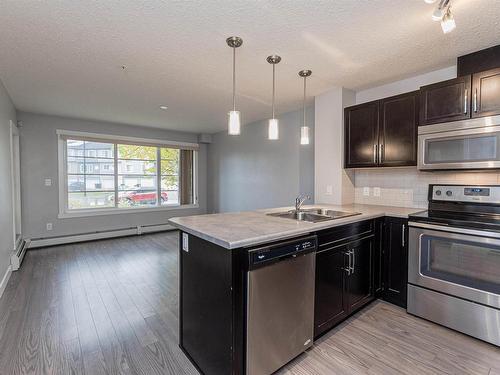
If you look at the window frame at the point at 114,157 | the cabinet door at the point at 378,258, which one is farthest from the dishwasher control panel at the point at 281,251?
the window frame at the point at 114,157

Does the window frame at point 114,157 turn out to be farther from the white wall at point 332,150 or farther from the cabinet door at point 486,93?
the cabinet door at point 486,93

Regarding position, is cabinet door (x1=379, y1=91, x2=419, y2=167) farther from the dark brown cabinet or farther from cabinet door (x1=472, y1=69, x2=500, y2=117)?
cabinet door (x1=472, y1=69, x2=500, y2=117)

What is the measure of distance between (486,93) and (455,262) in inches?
57.5

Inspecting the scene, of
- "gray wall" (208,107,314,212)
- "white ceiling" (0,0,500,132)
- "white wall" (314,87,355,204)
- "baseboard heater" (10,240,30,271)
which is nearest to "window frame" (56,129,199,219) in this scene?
"baseboard heater" (10,240,30,271)

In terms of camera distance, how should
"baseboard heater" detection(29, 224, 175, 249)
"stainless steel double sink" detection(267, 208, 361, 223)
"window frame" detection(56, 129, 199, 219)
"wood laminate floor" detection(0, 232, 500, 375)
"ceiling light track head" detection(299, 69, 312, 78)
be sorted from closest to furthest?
"wood laminate floor" detection(0, 232, 500, 375)
"stainless steel double sink" detection(267, 208, 361, 223)
"ceiling light track head" detection(299, 69, 312, 78)
"baseboard heater" detection(29, 224, 175, 249)
"window frame" detection(56, 129, 199, 219)

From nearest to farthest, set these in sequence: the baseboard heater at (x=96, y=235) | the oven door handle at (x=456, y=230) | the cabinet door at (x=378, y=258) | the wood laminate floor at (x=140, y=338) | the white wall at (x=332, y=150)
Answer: the wood laminate floor at (x=140, y=338) → the oven door handle at (x=456, y=230) → the cabinet door at (x=378, y=258) → the white wall at (x=332, y=150) → the baseboard heater at (x=96, y=235)

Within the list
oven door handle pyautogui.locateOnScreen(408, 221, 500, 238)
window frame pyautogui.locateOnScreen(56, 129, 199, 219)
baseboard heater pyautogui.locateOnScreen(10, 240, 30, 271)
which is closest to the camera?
oven door handle pyautogui.locateOnScreen(408, 221, 500, 238)

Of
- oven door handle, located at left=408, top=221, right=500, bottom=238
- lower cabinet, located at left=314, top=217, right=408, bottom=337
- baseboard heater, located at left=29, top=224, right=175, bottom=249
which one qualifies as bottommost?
baseboard heater, located at left=29, top=224, right=175, bottom=249

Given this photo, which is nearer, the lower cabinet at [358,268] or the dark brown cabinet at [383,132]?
the lower cabinet at [358,268]

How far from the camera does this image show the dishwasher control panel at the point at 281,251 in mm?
1456

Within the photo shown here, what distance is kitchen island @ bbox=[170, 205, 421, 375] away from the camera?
144 cm

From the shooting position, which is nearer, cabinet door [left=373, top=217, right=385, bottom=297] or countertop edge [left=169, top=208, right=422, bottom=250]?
countertop edge [left=169, top=208, right=422, bottom=250]

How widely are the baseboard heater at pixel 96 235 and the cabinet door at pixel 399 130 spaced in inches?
197

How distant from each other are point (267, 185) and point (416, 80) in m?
2.84
